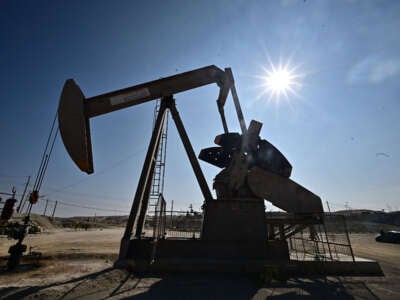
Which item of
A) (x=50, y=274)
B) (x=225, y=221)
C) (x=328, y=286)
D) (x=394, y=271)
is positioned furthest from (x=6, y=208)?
(x=394, y=271)

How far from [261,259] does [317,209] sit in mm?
2933

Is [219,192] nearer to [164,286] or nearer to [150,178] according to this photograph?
[150,178]

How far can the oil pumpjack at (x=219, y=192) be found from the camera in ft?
18.8

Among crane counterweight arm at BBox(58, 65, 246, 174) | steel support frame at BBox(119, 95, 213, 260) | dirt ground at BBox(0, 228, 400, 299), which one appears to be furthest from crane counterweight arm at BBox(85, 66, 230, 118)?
dirt ground at BBox(0, 228, 400, 299)

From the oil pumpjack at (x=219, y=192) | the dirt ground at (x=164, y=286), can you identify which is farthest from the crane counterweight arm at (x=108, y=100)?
the dirt ground at (x=164, y=286)

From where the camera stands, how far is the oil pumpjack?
5738 millimetres

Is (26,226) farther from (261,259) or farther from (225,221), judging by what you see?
(261,259)

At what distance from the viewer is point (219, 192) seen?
728 centimetres

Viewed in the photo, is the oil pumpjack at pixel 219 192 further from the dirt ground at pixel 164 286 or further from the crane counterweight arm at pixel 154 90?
the dirt ground at pixel 164 286

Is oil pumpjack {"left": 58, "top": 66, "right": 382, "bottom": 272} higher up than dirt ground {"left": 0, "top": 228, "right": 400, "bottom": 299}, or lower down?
higher up

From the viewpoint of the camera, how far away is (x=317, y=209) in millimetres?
6953

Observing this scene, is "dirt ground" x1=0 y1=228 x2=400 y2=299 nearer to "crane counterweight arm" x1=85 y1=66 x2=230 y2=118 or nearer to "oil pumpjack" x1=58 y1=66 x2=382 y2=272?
"oil pumpjack" x1=58 y1=66 x2=382 y2=272

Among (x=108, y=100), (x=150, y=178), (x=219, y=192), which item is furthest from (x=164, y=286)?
(x=108, y=100)

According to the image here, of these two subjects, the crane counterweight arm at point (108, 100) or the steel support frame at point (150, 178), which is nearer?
the crane counterweight arm at point (108, 100)
